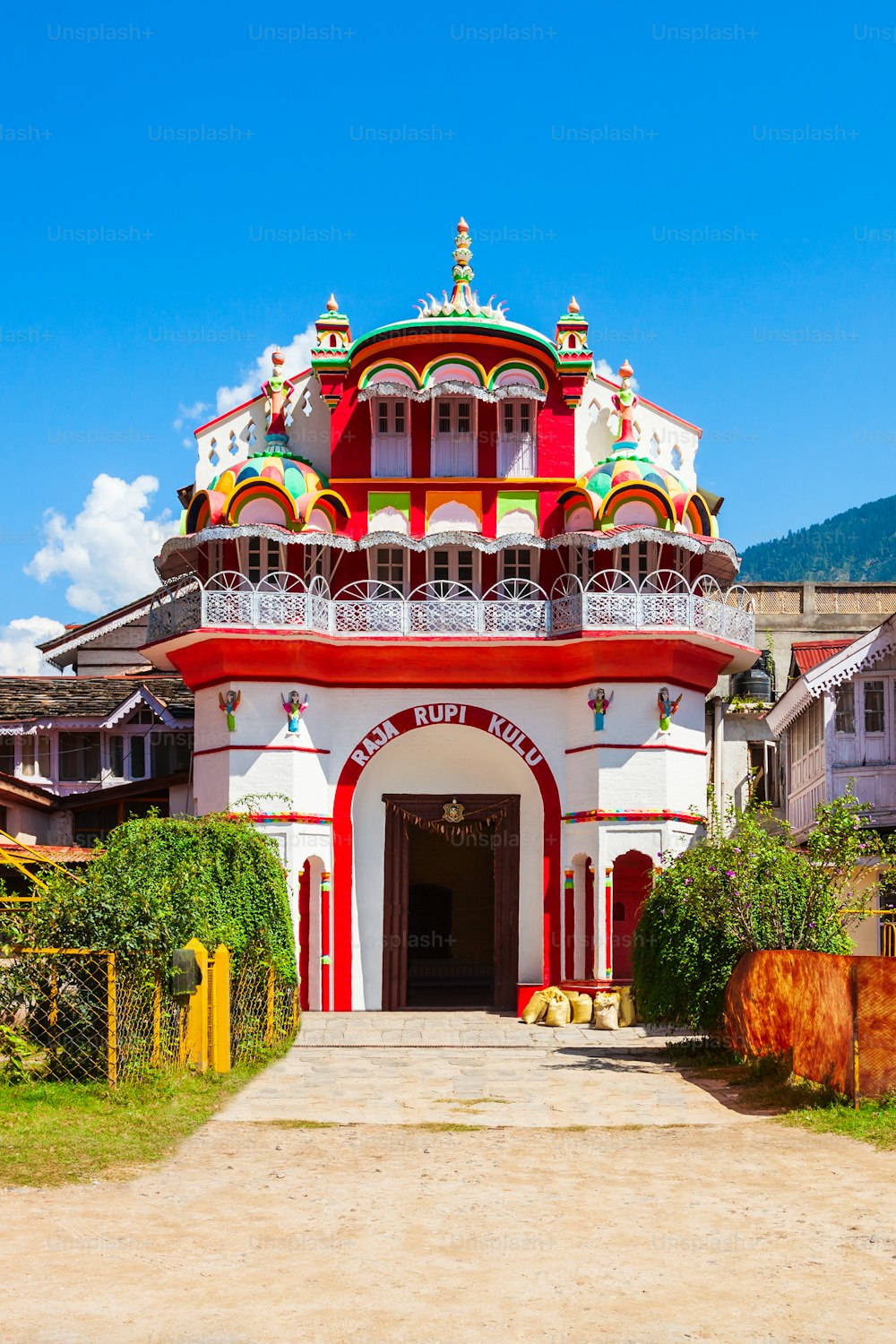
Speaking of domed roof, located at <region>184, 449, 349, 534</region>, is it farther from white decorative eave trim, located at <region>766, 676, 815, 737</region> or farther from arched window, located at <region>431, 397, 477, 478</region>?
white decorative eave trim, located at <region>766, 676, 815, 737</region>

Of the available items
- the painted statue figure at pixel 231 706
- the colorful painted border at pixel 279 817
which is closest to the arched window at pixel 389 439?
the painted statue figure at pixel 231 706

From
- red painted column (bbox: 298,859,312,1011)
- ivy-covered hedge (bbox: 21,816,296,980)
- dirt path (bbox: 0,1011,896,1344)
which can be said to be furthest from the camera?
red painted column (bbox: 298,859,312,1011)

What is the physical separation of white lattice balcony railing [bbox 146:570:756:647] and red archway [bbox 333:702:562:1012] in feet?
5.76

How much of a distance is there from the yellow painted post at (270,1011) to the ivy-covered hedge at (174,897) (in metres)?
0.28

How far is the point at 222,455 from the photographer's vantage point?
33.6 meters

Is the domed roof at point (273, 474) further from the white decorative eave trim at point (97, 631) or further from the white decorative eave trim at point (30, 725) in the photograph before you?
the white decorative eave trim at point (97, 631)

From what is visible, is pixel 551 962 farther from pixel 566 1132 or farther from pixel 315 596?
pixel 566 1132

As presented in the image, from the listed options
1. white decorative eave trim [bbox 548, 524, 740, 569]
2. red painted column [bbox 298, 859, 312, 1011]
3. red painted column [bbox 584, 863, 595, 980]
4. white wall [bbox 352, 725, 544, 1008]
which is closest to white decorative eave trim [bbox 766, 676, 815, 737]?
white decorative eave trim [bbox 548, 524, 740, 569]

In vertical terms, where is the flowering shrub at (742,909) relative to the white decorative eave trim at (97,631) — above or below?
below

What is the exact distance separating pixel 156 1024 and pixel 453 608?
651 inches

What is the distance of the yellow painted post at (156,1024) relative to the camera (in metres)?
16.2

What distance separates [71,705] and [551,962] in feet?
49.0

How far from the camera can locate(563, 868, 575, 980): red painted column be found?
31.3 m

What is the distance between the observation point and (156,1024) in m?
16.2
